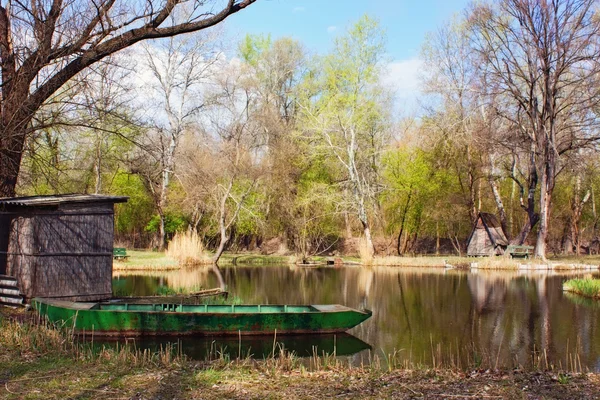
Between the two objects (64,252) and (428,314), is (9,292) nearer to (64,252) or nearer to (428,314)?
(64,252)

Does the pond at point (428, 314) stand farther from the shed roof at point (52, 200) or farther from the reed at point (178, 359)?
the shed roof at point (52, 200)

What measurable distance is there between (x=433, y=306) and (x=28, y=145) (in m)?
12.0

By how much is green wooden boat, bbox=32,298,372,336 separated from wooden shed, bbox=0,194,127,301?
829 mm

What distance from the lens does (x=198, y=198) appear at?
113 ft

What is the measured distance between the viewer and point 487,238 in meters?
34.4

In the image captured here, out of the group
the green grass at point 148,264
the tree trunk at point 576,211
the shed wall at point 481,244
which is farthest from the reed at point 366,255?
the tree trunk at point 576,211

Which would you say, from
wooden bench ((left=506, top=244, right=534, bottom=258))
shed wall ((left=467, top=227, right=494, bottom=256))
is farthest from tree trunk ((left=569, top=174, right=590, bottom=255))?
wooden bench ((left=506, top=244, right=534, bottom=258))

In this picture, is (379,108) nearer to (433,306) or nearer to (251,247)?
(251,247)

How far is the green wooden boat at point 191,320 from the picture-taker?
468 inches

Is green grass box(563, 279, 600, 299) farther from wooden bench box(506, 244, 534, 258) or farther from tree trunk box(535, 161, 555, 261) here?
wooden bench box(506, 244, 534, 258)

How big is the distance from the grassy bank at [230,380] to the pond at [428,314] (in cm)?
161

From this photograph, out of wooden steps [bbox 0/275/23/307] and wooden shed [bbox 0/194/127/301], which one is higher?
wooden shed [bbox 0/194/127/301]

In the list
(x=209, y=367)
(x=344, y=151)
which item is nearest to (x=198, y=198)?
(x=344, y=151)

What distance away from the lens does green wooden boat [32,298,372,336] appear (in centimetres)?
1189
